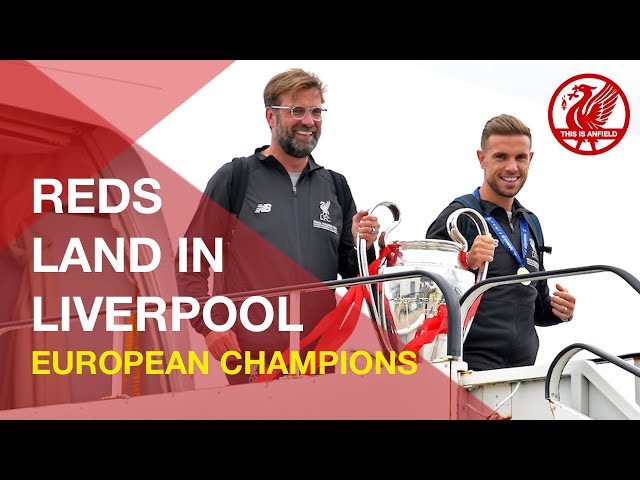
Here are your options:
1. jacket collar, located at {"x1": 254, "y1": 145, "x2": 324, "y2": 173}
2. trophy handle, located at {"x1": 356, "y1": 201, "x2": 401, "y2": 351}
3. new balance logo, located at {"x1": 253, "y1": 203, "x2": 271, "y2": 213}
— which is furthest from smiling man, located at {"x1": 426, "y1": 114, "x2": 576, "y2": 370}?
new balance logo, located at {"x1": 253, "y1": 203, "x2": 271, "y2": 213}

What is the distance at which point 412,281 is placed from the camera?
6246 mm

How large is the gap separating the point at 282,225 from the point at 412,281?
2.48ft

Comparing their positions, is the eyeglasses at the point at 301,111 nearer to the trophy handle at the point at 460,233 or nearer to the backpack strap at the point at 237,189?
the backpack strap at the point at 237,189

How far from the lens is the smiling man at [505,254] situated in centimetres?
629

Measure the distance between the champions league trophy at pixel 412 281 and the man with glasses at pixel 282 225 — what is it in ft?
0.46

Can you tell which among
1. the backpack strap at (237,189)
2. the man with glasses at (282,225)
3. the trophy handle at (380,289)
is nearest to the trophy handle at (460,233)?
the trophy handle at (380,289)

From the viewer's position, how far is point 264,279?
649 cm

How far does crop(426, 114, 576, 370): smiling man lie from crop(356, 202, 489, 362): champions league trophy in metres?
0.09

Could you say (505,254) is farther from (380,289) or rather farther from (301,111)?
Result: (301,111)

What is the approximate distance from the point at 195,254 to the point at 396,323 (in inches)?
42.0

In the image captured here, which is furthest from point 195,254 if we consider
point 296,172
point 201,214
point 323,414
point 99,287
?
point 99,287

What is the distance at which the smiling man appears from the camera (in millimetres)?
6293

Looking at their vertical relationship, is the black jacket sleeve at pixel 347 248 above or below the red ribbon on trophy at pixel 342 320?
above

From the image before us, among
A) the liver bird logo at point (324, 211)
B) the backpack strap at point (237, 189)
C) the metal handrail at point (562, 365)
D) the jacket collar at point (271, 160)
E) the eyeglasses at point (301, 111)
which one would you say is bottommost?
the metal handrail at point (562, 365)
